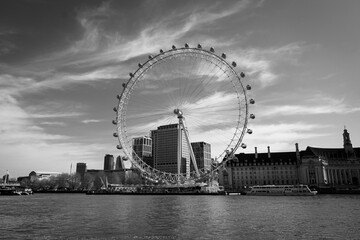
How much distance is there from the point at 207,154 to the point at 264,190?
6393cm

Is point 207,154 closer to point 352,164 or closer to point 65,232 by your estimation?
point 352,164

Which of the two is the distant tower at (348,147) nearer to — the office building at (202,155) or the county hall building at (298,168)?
the county hall building at (298,168)

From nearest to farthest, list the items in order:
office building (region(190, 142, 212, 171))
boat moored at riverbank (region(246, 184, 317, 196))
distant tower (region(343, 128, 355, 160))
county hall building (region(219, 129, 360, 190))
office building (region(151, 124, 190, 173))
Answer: boat moored at riverbank (region(246, 184, 317, 196)) → office building (region(151, 124, 190, 173)) → county hall building (region(219, 129, 360, 190)) → distant tower (region(343, 128, 355, 160)) → office building (region(190, 142, 212, 171))

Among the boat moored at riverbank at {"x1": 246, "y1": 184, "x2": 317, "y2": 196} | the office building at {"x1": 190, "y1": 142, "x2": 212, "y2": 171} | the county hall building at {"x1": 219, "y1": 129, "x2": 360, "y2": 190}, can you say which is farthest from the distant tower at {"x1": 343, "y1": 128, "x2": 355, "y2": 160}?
the office building at {"x1": 190, "y1": 142, "x2": 212, "y2": 171}

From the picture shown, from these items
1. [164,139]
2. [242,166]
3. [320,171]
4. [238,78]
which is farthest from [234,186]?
[238,78]

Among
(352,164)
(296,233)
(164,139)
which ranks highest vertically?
(164,139)

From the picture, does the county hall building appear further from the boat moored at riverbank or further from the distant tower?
the boat moored at riverbank

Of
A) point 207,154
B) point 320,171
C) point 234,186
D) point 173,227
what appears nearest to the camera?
point 173,227

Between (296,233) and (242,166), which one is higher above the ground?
(242,166)

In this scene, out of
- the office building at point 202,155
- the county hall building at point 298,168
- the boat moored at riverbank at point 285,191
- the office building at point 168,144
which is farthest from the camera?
the office building at point 202,155

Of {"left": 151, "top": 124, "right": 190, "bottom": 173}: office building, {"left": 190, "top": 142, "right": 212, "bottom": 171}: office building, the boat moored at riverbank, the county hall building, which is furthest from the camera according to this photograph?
{"left": 190, "top": 142, "right": 212, "bottom": 171}: office building

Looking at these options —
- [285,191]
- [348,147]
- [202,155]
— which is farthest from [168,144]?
[348,147]

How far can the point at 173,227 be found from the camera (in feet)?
91.6

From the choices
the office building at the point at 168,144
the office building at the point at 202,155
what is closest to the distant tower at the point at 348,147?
the office building at the point at 202,155
